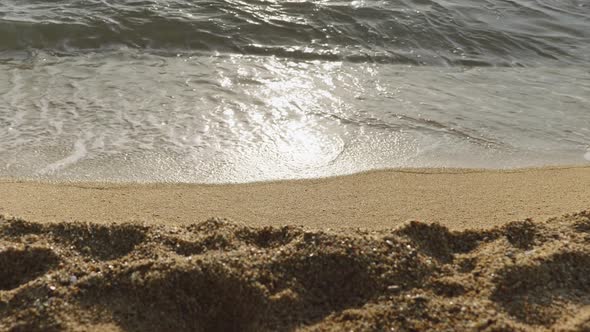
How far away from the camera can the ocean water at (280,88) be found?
12.3 ft

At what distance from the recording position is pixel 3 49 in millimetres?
5812

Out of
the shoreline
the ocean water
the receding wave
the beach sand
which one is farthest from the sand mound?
the receding wave

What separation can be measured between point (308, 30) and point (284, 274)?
502 centimetres

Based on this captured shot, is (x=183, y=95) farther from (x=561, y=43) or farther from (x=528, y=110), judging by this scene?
(x=561, y=43)

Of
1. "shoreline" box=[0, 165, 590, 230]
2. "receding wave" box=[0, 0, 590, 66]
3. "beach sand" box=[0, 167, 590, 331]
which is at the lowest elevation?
"shoreline" box=[0, 165, 590, 230]

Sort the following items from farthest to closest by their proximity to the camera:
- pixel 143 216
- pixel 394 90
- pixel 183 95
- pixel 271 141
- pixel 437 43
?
pixel 437 43 → pixel 394 90 → pixel 183 95 → pixel 271 141 → pixel 143 216

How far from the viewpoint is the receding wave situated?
6.23 m

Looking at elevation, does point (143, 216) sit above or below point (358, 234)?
below

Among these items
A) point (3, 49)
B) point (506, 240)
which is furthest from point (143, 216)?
point (3, 49)

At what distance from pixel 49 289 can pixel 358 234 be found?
115cm

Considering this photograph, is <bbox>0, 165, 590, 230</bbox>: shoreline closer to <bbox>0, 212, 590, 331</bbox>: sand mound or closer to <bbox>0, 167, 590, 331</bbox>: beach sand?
<bbox>0, 167, 590, 331</bbox>: beach sand

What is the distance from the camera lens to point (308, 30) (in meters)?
6.84

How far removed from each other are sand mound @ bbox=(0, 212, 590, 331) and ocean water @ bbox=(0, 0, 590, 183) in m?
1.07

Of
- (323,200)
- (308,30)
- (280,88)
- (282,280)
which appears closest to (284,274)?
(282,280)
